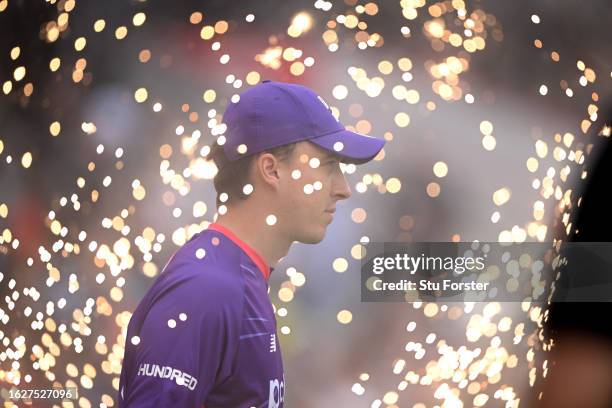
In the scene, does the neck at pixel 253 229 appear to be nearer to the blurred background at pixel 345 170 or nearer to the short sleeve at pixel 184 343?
the short sleeve at pixel 184 343

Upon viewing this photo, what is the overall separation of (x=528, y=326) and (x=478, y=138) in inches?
11.9

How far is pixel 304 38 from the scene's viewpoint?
121 centimetres

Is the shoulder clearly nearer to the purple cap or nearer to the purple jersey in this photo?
the purple jersey

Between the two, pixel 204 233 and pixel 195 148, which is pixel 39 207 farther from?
pixel 204 233

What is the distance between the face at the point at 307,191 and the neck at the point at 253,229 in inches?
0.7

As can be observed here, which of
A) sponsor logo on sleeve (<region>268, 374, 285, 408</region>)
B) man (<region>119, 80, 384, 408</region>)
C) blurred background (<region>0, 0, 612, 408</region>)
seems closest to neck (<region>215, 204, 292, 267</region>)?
man (<region>119, 80, 384, 408</region>)

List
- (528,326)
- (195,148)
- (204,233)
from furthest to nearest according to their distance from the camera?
(528,326)
(195,148)
(204,233)

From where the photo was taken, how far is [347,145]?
89 centimetres

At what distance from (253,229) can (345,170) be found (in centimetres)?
35

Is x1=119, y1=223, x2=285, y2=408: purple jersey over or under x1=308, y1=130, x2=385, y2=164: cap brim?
under

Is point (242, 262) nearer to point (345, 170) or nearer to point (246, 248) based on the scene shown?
point (246, 248)

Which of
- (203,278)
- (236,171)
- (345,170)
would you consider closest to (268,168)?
(236,171)

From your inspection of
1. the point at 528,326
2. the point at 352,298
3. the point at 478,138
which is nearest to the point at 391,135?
the point at 478,138

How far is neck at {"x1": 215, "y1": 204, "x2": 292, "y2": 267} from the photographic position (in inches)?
34.1
